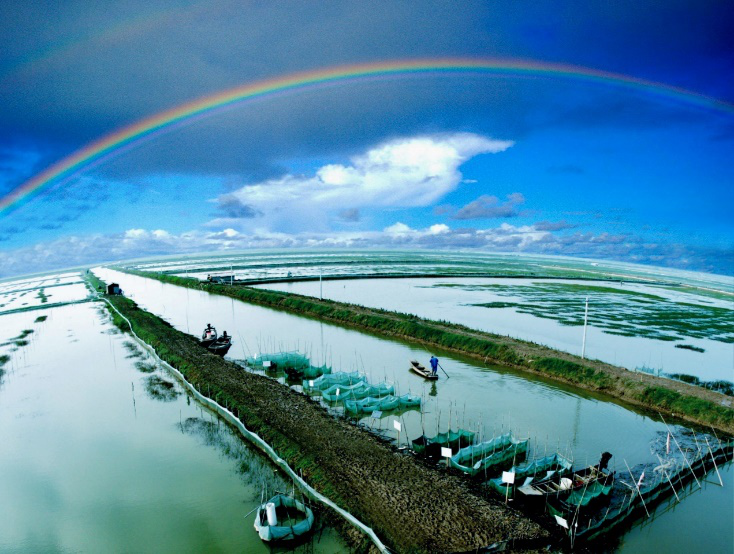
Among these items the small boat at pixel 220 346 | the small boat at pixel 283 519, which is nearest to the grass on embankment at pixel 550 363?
the small boat at pixel 220 346

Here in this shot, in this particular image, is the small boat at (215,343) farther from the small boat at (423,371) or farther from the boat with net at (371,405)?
the boat with net at (371,405)

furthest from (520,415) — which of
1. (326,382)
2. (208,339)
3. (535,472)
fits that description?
(208,339)

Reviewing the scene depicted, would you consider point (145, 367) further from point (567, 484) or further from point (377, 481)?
point (567, 484)

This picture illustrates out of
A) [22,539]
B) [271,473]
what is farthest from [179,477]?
[22,539]

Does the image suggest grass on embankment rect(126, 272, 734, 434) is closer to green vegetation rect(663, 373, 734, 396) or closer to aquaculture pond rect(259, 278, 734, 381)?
green vegetation rect(663, 373, 734, 396)

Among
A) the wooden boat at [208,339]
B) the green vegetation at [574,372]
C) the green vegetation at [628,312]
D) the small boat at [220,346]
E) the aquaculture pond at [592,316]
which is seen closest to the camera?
the green vegetation at [574,372]

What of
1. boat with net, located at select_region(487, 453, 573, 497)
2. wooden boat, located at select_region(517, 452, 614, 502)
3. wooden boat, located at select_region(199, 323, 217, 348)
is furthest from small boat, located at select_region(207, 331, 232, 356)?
wooden boat, located at select_region(517, 452, 614, 502)
